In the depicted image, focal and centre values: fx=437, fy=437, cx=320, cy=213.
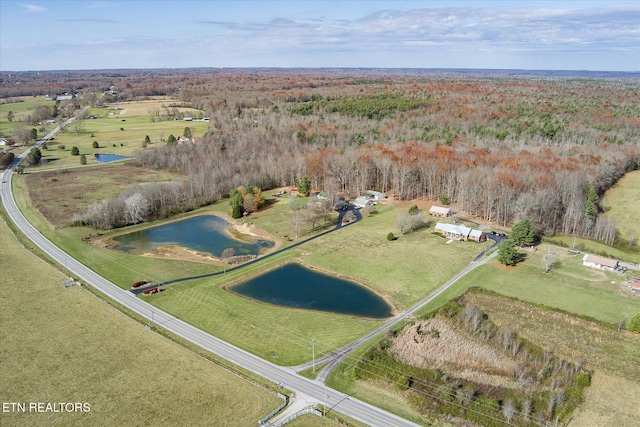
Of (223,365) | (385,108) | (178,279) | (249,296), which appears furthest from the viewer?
(385,108)

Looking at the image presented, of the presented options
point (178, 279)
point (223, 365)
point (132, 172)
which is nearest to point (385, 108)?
point (132, 172)

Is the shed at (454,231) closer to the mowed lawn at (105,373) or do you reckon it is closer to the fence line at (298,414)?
the fence line at (298,414)

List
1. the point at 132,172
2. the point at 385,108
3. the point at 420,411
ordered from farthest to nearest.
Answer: the point at 385,108 → the point at 132,172 → the point at 420,411

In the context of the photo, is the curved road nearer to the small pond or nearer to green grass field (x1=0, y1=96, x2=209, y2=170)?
the small pond

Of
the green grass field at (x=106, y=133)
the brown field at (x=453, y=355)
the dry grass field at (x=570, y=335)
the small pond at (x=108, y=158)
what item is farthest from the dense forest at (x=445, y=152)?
the brown field at (x=453, y=355)

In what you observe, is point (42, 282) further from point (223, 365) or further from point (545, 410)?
point (545, 410)

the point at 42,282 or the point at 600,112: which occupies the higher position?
the point at 600,112

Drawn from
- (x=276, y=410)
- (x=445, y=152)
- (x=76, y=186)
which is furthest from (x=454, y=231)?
(x=76, y=186)

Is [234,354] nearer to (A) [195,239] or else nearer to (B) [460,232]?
(A) [195,239]
